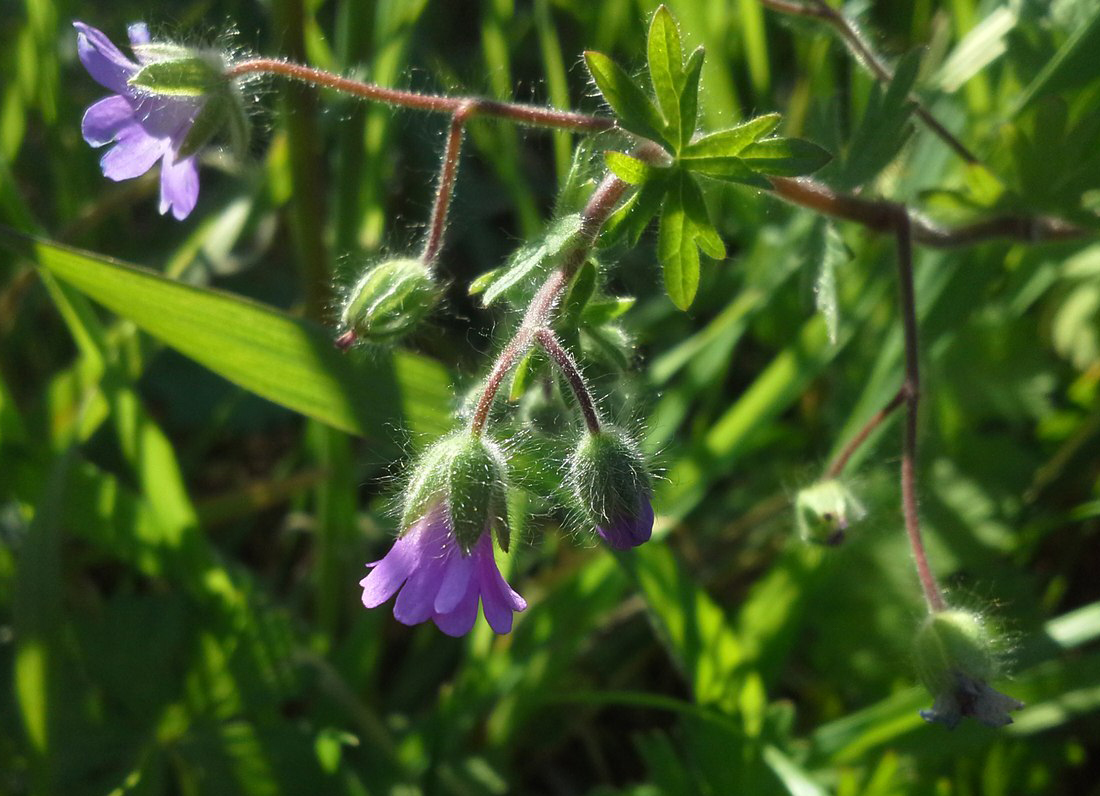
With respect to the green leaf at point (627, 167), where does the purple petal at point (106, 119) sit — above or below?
above

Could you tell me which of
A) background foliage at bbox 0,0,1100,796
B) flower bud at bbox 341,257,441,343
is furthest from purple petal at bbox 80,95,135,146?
flower bud at bbox 341,257,441,343

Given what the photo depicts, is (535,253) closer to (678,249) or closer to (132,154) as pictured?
(678,249)

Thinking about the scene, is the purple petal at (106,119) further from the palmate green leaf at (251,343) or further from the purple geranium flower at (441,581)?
the purple geranium flower at (441,581)

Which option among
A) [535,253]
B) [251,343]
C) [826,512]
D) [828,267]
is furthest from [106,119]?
[826,512]

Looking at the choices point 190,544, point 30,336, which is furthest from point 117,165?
point 30,336

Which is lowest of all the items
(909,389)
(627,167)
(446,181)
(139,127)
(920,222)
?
(909,389)

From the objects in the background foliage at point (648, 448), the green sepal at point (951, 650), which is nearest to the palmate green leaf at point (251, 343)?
the background foliage at point (648, 448)

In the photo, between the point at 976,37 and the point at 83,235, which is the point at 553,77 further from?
the point at 83,235
